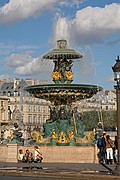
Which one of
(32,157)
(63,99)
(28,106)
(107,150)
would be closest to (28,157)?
(32,157)

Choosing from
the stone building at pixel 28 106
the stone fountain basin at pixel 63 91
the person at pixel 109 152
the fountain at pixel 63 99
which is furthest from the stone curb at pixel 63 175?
the stone building at pixel 28 106

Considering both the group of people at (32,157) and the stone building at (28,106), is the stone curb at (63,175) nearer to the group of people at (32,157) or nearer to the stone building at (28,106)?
the group of people at (32,157)

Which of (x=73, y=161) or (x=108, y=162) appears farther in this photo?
(x=73, y=161)

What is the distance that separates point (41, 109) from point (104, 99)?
23.0 meters

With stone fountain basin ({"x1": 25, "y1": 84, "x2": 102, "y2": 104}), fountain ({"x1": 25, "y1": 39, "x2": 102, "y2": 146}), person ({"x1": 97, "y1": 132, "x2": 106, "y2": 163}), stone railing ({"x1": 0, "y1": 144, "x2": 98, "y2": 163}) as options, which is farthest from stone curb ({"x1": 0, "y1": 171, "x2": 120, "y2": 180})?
stone fountain basin ({"x1": 25, "y1": 84, "x2": 102, "y2": 104})

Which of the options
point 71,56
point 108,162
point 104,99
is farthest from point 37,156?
point 104,99

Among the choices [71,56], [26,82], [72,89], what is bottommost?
[72,89]

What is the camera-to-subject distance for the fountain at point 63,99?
1219 inches

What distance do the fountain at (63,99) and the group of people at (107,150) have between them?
12.6 ft

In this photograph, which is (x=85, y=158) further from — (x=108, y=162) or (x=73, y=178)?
(x=73, y=178)

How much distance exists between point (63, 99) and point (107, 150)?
766 centimetres

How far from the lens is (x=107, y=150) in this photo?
25531 mm

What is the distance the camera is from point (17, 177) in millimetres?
19109

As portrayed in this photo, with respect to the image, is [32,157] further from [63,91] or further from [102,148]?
[63,91]
